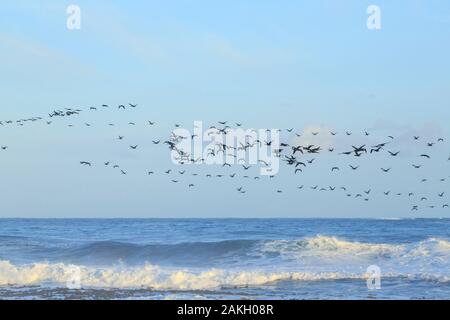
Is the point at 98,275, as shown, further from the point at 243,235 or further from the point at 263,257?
the point at 243,235

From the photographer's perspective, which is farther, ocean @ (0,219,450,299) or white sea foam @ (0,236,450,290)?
white sea foam @ (0,236,450,290)

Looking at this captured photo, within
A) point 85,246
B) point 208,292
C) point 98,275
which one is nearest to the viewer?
point 208,292

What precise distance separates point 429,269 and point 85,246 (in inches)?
707

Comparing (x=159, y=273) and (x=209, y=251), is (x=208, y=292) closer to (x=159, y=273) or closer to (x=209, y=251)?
(x=159, y=273)

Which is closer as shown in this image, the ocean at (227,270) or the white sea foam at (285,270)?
the ocean at (227,270)

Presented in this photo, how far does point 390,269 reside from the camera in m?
25.0

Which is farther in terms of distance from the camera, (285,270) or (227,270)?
(227,270)

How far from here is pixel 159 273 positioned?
2331cm
